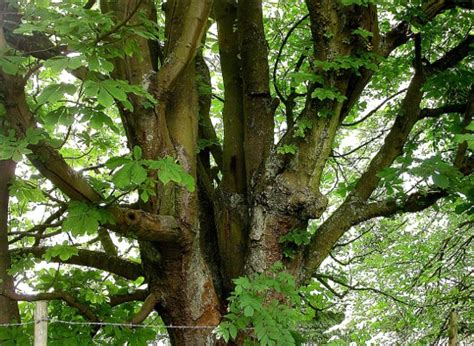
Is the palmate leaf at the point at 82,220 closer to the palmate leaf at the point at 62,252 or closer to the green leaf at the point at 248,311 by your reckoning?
the palmate leaf at the point at 62,252

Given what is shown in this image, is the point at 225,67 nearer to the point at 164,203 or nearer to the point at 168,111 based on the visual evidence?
the point at 168,111

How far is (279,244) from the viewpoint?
3277 mm

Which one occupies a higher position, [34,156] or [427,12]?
[427,12]

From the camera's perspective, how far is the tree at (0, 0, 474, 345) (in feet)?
7.45

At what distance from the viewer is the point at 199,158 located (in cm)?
395

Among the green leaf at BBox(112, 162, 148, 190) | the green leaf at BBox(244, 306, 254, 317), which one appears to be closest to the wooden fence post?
the green leaf at BBox(112, 162, 148, 190)

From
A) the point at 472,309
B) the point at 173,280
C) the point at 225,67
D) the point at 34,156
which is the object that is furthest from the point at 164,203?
the point at 472,309

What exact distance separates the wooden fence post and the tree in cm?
36

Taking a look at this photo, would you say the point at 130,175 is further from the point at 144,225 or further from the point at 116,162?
the point at 144,225

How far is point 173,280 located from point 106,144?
965 millimetres

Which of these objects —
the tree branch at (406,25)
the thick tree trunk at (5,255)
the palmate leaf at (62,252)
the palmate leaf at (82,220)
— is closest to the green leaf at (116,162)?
the palmate leaf at (82,220)

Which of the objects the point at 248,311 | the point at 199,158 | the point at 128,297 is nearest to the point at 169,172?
the point at 248,311

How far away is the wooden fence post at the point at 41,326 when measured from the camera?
7.00 feet

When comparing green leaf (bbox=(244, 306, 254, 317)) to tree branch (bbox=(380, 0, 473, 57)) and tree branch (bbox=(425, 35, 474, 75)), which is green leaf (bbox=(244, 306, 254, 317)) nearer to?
tree branch (bbox=(380, 0, 473, 57))
